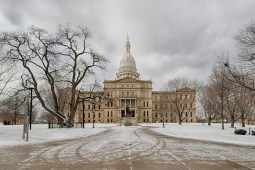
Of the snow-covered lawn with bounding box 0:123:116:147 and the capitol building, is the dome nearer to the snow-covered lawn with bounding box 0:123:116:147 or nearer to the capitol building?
the capitol building

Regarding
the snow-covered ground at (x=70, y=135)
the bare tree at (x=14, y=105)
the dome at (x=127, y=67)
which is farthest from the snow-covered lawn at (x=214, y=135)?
the dome at (x=127, y=67)

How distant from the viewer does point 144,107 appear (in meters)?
146

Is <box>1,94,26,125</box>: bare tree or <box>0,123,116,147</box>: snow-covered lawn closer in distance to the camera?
<box>0,123,116,147</box>: snow-covered lawn

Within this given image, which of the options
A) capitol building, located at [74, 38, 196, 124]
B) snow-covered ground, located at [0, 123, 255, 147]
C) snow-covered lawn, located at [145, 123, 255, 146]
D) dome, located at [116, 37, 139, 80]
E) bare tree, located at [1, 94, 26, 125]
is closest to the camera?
snow-covered ground, located at [0, 123, 255, 147]

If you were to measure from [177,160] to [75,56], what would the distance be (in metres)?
36.0

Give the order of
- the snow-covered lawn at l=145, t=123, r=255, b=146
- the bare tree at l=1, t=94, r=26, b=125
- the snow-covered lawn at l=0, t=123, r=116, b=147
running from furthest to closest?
the bare tree at l=1, t=94, r=26, b=125
the snow-covered lawn at l=145, t=123, r=255, b=146
the snow-covered lawn at l=0, t=123, r=116, b=147

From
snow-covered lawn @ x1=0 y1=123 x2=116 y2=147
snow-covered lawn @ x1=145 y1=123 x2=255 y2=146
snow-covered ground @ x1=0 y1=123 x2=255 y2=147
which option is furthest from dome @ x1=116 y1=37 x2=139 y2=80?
snow-covered lawn @ x1=0 y1=123 x2=116 y2=147

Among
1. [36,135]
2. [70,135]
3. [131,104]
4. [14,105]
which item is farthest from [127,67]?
[36,135]

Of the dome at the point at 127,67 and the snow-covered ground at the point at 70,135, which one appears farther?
the dome at the point at 127,67

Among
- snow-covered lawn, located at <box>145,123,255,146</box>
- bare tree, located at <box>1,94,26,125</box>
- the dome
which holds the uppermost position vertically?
the dome

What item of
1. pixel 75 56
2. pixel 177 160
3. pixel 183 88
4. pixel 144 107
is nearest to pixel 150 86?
pixel 144 107

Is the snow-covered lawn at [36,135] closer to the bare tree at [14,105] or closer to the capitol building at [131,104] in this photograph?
the bare tree at [14,105]

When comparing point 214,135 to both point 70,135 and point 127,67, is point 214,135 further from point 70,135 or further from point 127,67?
point 127,67

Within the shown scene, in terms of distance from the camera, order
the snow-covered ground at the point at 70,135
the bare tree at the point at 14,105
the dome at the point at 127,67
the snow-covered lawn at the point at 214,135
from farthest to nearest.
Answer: the dome at the point at 127,67 < the bare tree at the point at 14,105 < the snow-covered lawn at the point at 214,135 < the snow-covered ground at the point at 70,135
